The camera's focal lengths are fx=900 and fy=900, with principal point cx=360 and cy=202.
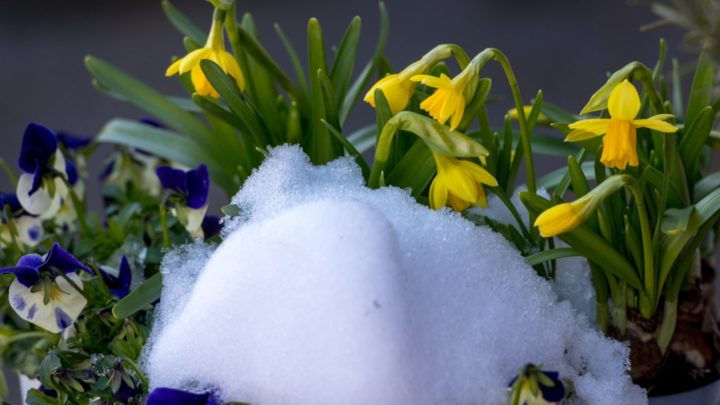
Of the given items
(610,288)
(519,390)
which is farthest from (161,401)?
(610,288)

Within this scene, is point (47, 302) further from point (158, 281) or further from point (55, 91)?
point (55, 91)

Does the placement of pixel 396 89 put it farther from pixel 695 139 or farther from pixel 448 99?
pixel 695 139

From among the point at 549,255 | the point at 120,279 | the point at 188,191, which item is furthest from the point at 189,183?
the point at 549,255

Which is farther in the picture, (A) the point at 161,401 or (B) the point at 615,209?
(B) the point at 615,209

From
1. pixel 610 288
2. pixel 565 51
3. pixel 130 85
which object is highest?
pixel 130 85

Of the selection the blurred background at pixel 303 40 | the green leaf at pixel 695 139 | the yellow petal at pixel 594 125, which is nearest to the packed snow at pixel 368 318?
the yellow petal at pixel 594 125

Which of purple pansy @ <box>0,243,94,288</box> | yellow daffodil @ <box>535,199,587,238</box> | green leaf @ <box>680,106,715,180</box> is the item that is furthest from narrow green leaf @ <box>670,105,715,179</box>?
purple pansy @ <box>0,243,94,288</box>
